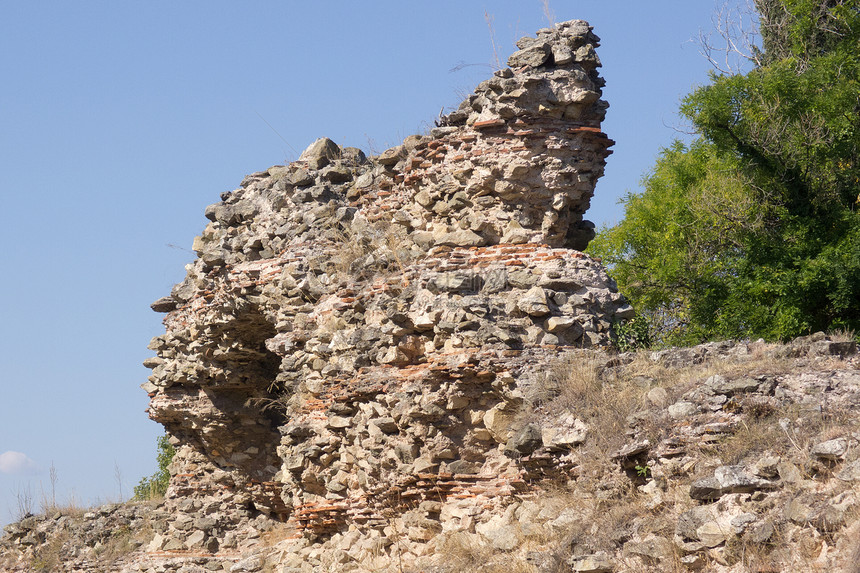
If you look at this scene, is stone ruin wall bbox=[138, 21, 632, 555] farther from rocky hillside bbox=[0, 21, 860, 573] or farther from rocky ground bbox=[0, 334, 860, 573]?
rocky ground bbox=[0, 334, 860, 573]

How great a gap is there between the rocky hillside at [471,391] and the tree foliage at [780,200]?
6942 millimetres

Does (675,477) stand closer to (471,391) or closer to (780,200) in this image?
(471,391)

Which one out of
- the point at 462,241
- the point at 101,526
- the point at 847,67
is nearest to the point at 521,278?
the point at 462,241

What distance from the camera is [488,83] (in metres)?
10.5

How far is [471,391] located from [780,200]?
32.5ft

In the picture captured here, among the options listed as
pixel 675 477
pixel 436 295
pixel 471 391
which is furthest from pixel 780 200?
pixel 675 477

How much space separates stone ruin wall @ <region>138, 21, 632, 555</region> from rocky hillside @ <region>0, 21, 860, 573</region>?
1.1 inches

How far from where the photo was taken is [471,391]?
9.75 m

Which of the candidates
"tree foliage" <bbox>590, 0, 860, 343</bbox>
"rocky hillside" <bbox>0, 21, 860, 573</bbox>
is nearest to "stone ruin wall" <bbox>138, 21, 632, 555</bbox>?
"rocky hillside" <bbox>0, 21, 860, 573</bbox>

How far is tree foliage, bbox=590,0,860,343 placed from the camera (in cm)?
1616

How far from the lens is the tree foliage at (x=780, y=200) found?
16.2 meters

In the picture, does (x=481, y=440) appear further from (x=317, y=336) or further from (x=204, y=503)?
(x=204, y=503)

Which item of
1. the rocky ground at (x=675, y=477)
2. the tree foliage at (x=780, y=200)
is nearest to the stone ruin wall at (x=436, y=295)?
the rocky ground at (x=675, y=477)

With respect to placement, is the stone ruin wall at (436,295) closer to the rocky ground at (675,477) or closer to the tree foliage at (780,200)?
the rocky ground at (675,477)
